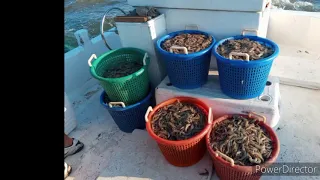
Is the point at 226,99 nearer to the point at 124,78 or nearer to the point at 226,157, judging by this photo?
the point at 226,157

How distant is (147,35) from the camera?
7.13 ft

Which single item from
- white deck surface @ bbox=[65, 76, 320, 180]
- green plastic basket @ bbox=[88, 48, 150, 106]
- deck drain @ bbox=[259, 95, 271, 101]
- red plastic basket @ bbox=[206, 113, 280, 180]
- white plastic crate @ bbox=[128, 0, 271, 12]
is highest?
white plastic crate @ bbox=[128, 0, 271, 12]

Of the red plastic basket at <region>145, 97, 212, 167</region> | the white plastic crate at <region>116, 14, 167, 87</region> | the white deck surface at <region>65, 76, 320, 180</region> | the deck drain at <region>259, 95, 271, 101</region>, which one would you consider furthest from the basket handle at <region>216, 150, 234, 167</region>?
the white plastic crate at <region>116, 14, 167, 87</region>

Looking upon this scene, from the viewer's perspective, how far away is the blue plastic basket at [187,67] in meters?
1.88

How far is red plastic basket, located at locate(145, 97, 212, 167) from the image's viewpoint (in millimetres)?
1620

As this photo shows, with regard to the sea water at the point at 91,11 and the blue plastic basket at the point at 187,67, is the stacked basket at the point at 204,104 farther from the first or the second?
the sea water at the point at 91,11

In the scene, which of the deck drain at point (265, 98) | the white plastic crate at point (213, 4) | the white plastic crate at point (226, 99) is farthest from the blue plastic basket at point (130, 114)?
the deck drain at point (265, 98)

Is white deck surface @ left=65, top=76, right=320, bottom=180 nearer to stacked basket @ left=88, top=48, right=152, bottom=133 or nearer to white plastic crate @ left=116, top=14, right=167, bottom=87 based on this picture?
stacked basket @ left=88, top=48, right=152, bottom=133

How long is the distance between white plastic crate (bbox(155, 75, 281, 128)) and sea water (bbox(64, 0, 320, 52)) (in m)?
3.42

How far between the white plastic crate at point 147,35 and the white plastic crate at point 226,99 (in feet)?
0.75
